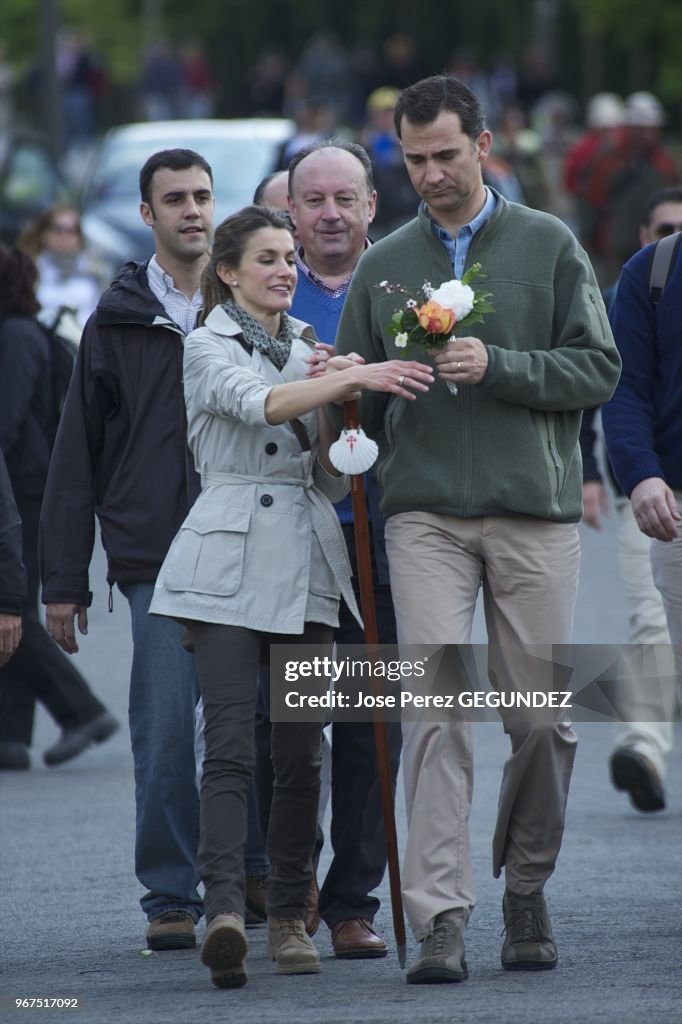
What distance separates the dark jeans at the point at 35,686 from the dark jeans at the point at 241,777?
13.5 ft

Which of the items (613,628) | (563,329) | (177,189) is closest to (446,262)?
(563,329)

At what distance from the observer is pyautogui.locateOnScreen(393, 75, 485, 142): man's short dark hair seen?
6180mm

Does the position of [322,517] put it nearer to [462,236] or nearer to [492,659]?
[492,659]

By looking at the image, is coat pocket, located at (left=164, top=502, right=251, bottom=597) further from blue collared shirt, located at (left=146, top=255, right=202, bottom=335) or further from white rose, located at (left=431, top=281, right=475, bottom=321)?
blue collared shirt, located at (left=146, top=255, right=202, bottom=335)

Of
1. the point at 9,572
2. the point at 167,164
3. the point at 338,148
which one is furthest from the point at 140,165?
the point at 9,572

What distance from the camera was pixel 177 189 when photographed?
7.02 meters

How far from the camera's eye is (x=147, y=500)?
686 cm

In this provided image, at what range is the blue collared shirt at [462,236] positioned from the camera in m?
6.23

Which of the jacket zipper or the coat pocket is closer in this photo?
the coat pocket

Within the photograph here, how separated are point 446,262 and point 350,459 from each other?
0.64 metres

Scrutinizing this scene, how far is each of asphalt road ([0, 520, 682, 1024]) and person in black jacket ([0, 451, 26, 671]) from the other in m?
0.92

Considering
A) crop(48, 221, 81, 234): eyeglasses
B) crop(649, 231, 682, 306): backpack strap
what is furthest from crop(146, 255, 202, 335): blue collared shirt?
crop(48, 221, 81, 234): eyeglasses

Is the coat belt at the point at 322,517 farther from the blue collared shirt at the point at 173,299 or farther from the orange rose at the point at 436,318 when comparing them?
the blue collared shirt at the point at 173,299

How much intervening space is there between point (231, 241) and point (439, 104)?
668mm
